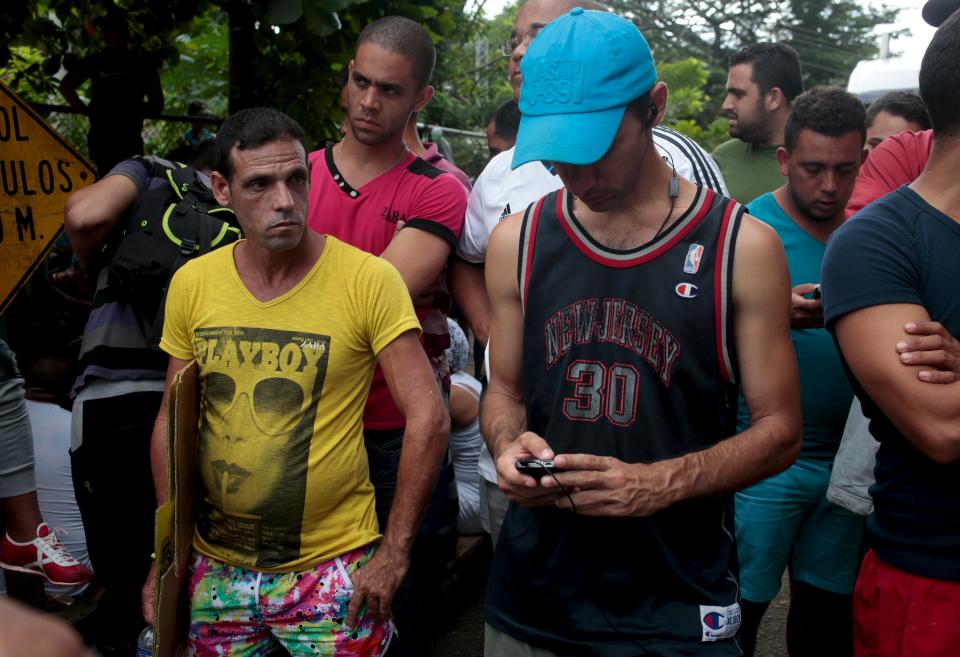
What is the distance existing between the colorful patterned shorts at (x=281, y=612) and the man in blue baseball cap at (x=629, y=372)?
641mm

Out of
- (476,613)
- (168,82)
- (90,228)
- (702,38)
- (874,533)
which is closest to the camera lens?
(874,533)

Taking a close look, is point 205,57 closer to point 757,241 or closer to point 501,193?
point 501,193

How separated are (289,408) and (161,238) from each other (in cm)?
101

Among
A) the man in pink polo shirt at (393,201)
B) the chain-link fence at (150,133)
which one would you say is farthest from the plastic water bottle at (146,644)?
the chain-link fence at (150,133)

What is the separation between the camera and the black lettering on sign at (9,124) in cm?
419

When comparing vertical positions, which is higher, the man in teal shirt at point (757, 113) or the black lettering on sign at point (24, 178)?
the man in teal shirt at point (757, 113)

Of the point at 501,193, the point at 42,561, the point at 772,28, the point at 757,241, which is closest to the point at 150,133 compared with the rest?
the point at 42,561

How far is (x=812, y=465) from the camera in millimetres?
3746

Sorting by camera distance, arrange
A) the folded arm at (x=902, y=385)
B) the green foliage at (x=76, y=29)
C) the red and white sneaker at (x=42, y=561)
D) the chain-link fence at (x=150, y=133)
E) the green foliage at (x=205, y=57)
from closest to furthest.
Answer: the folded arm at (x=902, y=385), the red and white sneaker at (x=42, y=561), the green foliage at (x=76, y=29), the chain-link fence at (x=150, y=133), the green foliage at (x=205, y=57)

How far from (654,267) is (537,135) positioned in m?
0.42

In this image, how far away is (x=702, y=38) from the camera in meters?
43.5

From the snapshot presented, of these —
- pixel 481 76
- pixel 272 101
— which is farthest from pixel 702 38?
pixel 272 101

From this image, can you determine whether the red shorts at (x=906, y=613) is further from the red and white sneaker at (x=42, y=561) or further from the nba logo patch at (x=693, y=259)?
the red and white sneaker at (x=42, y=561)

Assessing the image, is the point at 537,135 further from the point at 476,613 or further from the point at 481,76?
the point at 481,76
